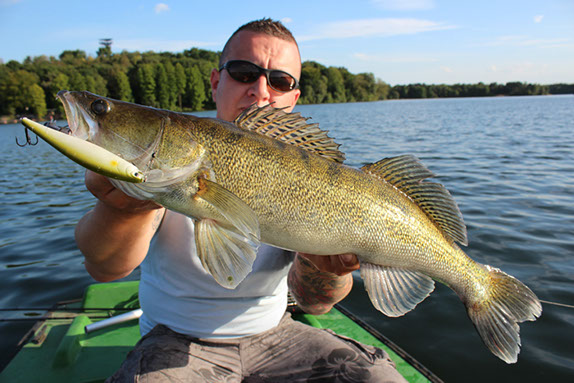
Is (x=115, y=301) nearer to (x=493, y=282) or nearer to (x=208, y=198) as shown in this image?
(x=208, y=198)

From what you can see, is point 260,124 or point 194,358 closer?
point 260,124

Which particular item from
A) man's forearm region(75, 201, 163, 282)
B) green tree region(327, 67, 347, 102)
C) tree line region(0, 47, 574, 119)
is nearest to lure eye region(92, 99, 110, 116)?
man's forearm region(75, 201, 163, 282)

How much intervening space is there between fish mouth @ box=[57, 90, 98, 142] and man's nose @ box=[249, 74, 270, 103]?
1570 mm

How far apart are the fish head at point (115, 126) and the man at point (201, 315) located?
35 cm

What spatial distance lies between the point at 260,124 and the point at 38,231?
845 centimetres

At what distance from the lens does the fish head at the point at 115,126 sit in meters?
1.78

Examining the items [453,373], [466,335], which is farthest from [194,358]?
[466,335]

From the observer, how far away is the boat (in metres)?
3.13

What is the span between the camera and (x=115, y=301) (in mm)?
4438

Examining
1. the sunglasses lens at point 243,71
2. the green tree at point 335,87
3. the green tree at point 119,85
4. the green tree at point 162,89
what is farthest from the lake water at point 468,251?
the green tree at point 335,87

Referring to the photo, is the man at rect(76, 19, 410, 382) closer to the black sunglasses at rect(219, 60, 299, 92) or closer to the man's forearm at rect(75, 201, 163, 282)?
the man's forearm at rect(75, 201, 163, 282)

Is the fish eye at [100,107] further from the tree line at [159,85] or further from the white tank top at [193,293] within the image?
the tree line at [159,85]

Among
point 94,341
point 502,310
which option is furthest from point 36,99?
point 502,310

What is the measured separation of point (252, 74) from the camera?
320 cm
